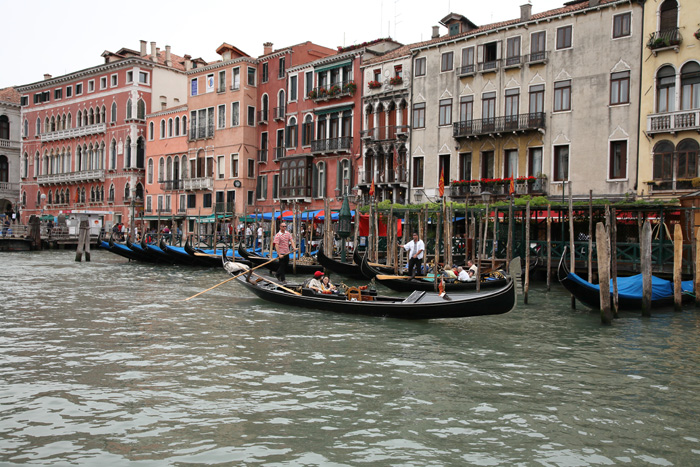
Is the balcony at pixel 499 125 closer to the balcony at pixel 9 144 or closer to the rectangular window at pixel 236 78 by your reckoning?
the rectangular window at pixel 236 78

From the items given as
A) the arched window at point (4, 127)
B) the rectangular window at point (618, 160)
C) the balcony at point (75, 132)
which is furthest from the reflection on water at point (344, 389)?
the arched window at point (4, 127)

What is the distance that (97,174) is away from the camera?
41188 mm

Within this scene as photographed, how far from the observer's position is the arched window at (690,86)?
18.3 metres

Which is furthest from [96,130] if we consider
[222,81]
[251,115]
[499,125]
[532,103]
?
[532,103]

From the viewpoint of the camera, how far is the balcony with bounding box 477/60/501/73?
22766 mm

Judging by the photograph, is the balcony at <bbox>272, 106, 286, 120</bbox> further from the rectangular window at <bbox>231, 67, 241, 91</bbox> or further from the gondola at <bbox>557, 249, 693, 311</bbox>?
the gondola at <bbox>557, 249, 693, 311</bbox>

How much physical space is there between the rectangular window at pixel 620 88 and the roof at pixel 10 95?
42441mm

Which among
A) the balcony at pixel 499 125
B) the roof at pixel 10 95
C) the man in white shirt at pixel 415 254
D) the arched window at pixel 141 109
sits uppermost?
the roof at pixel 10 95

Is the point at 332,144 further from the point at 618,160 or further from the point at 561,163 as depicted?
the point at 618,160

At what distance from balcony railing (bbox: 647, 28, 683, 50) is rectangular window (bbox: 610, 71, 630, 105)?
3.64 ft

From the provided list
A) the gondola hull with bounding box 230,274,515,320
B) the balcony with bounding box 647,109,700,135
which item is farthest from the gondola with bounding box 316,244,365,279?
the balcony with bounding box 647,109,700,135

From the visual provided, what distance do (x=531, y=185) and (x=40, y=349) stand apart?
666 inches

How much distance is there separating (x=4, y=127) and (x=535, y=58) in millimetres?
40219

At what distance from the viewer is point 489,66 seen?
22969mm
